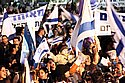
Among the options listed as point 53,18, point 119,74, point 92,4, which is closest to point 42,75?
point 53,18

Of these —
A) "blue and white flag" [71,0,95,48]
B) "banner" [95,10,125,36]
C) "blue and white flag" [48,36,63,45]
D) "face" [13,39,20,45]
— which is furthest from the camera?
"face" [13,39,20,45]

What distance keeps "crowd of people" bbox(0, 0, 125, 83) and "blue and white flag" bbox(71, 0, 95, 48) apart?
0.07 m

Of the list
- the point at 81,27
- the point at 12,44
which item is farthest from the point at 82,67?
the point at 12,44

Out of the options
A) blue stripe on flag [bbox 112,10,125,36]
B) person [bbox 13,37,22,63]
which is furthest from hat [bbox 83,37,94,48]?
person [bbox 13,37,22,63]

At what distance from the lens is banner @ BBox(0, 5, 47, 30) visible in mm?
6023

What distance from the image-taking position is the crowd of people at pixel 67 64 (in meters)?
5.86

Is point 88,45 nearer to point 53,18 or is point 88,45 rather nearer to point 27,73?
point 53,18

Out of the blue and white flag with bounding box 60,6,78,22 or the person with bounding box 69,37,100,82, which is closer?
the person with bounding box 69,37,100,82

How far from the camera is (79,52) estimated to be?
5.89 m

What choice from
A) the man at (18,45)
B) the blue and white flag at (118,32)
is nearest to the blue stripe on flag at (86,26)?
the blue and white flag at (118,32)

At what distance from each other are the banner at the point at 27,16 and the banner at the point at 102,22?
2.41ft

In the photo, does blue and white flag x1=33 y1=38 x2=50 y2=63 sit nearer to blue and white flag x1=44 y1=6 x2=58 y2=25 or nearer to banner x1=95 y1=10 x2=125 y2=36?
blue and white flag x1=44 y1=6 x2=58 y2=25

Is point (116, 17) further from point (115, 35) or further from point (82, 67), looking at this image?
point (82, 67)

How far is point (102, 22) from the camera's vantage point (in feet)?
19.5
